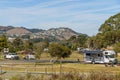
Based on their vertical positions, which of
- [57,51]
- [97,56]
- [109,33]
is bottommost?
[97,56]

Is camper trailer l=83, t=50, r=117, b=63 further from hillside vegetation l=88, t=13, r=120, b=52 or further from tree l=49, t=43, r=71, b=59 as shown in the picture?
hillside vegetation l=88, t=13, r=120, b=52

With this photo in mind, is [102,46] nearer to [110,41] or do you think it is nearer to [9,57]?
[110,41]

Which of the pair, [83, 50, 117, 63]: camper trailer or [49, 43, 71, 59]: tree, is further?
[49, 43, 71, 59]: tree

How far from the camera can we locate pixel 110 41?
74.4 metres

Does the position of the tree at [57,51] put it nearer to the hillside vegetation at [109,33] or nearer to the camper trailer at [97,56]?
the camper trailer at [97,56]

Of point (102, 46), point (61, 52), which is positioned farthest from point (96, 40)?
point (61, 52)

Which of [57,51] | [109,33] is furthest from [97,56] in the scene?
[109,33]

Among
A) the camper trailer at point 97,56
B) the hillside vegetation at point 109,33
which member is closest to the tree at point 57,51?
the camper trailer at point 97,56

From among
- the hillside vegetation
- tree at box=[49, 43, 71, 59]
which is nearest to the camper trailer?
tree at box=[49, 43, 71, 59]

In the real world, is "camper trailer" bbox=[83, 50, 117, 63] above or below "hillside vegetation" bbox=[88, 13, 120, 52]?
below

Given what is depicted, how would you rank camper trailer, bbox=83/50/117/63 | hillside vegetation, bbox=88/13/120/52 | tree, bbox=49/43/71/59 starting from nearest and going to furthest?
camper trailer, bbox=83/50/117/63 → tree, bbox=49/43/71/59 → hillside vegetation, bbox=88/13/120/52

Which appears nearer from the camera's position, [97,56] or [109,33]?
[97,56]

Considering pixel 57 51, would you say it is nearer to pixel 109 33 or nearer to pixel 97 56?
pixel 97 56

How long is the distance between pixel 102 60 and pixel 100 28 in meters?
20.9
